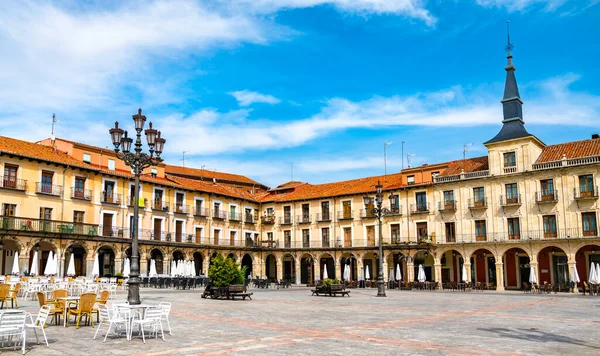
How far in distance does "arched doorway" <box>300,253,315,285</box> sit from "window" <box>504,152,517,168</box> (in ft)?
63.4

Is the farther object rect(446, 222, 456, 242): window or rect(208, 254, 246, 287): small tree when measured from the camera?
rect(446, 222, 456, 242): window

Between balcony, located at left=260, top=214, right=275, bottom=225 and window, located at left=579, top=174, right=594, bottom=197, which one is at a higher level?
window, located at left=579, top=174, right=594, bottom=197

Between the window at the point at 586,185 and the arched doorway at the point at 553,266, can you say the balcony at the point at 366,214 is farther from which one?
the window at the point at 586,185

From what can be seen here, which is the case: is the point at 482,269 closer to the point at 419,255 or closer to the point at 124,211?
the point at 419,255

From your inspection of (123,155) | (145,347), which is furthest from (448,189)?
(145,347)

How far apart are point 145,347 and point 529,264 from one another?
3470cm

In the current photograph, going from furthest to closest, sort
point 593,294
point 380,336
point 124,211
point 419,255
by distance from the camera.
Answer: point 419,255
point 124,211
point 593,294
point 380,336

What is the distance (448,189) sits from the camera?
42.3 metres

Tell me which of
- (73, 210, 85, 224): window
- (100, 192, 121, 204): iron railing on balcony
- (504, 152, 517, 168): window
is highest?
(504, 152, 517, 168): window

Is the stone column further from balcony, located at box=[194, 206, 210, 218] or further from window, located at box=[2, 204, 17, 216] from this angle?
window, located at box=[2, 204, 17, 216]

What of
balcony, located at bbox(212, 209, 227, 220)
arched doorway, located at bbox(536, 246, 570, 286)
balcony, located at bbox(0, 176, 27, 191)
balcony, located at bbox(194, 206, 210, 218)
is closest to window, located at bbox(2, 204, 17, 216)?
balcony, located at bbox(0, 176, 27, 191)

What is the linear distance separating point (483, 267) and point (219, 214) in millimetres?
22590

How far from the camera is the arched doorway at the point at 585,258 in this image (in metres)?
36.3

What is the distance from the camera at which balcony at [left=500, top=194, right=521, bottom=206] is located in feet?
126
